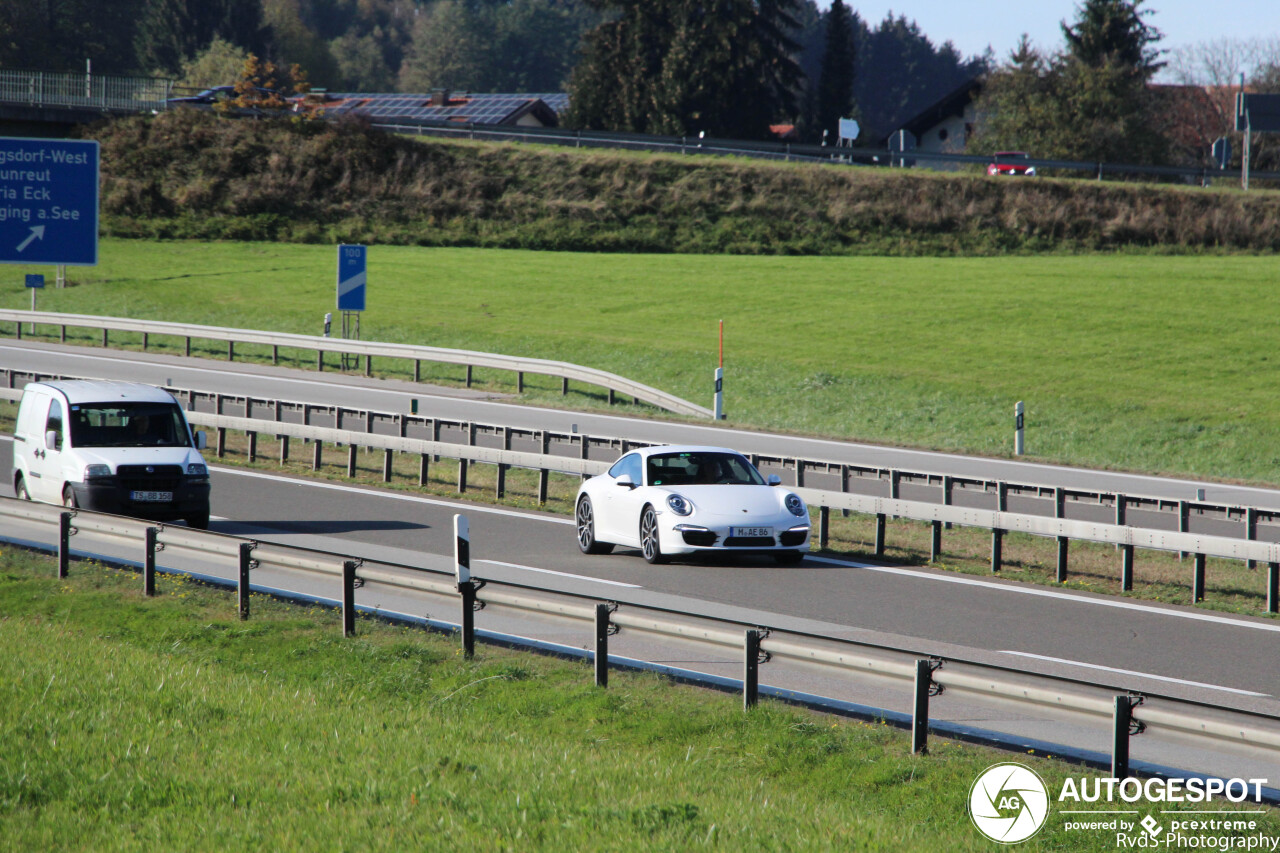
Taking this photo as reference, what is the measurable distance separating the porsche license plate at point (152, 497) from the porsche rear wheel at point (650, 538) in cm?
529

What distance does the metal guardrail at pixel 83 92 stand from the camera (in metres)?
56.8

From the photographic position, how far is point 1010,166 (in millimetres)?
58812

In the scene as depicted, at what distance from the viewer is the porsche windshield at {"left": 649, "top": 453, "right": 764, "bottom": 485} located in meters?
15.2

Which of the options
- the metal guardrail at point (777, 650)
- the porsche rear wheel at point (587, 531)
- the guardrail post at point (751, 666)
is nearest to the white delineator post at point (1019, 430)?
the porsche rear wheel at point (587, 531)

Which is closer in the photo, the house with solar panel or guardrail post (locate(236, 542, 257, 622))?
guardrail post (locate(236, 542, 257, 622))

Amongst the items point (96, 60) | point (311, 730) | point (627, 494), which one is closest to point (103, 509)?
point (627, 494)

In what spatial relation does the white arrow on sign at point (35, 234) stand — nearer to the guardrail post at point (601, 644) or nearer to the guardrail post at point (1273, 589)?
the guardrail post at point (601, 644)

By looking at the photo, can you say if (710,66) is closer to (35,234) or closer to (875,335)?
(875,335)

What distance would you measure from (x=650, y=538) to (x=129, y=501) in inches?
228

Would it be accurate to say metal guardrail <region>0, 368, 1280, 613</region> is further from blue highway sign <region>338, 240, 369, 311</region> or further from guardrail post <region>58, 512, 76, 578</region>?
blue highway sign <region>338, 240, 369, 311</region>

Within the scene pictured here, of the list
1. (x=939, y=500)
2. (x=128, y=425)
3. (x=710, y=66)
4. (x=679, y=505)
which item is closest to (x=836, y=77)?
(x=710, y=66)

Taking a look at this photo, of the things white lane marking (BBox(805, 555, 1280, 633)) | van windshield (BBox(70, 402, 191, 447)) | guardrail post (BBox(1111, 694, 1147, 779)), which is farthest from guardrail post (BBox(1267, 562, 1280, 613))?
van windshield (BBox(70, 402, 191, 447))

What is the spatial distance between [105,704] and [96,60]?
9705 centimetres

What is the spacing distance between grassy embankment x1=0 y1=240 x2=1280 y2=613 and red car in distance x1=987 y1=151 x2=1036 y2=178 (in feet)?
28.3
